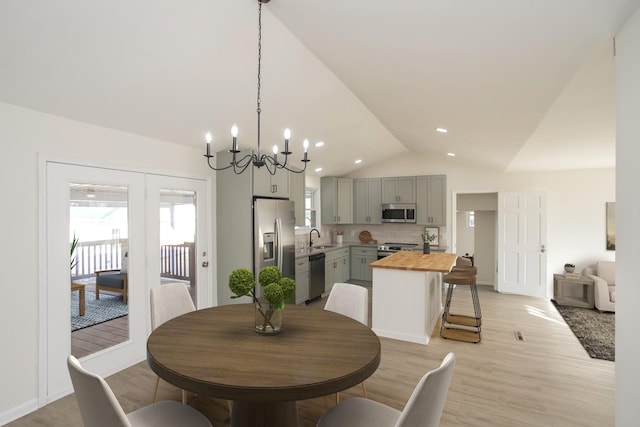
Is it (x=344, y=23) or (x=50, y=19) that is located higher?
(x=344, y=23)

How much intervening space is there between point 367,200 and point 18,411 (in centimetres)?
619

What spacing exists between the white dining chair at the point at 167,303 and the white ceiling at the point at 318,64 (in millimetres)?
1558

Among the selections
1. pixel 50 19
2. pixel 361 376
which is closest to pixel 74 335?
pixel 50 19

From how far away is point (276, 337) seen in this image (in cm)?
188

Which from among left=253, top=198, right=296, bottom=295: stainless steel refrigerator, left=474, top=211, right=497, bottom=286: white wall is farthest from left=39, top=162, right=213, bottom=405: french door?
left=474, top=211, right=497, bottom=286: white wall

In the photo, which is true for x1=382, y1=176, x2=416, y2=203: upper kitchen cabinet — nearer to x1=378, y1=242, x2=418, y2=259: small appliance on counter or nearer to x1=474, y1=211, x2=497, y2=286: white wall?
x1=378, y1=242, x2=418, y2=259: small appliance on counter

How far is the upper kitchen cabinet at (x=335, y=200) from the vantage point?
7344mm

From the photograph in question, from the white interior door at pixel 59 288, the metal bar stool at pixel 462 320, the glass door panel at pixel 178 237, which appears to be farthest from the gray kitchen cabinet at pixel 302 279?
the white interior door at pixel 59 288

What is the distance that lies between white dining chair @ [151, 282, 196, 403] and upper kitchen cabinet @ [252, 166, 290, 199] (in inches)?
67.1

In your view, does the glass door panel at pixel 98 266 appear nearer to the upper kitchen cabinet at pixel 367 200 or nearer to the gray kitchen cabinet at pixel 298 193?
the gray kitchen cabinet at pixel 298 193

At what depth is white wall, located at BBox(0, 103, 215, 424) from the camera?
2.40 m

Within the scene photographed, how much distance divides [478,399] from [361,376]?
1.80 m

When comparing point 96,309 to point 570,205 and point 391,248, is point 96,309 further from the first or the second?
point 570,205

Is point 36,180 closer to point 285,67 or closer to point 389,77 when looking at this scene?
point 285,67
